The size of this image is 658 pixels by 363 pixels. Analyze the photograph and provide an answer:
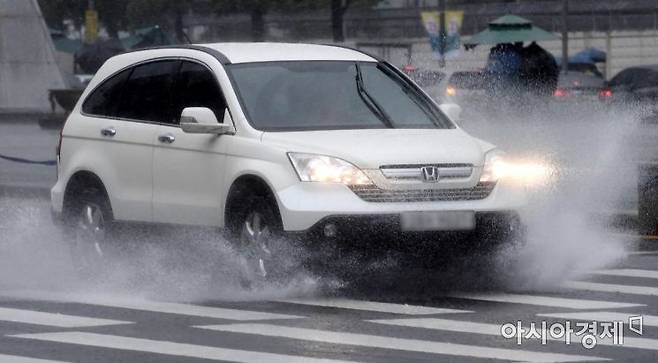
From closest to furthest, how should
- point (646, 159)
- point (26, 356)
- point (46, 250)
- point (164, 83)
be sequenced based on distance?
point (26, 356), point (164, 83), point (46, 250), point (646, 159)

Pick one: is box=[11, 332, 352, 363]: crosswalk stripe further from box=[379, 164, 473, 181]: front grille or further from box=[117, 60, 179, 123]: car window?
box=[117, 60, 179, 123]: car window

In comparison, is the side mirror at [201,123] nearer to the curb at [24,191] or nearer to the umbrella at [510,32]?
the curb at [24,191]

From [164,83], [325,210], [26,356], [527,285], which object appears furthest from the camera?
[164,83]

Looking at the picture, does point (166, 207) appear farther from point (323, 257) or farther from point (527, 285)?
point (527, 285)

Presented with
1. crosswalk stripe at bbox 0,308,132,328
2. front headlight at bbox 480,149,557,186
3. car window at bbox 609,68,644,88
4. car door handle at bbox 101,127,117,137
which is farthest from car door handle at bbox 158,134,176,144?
car window at bbox 609,68,644,88

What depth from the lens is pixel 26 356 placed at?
8609 mm

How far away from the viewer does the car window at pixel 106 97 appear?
12.7 m

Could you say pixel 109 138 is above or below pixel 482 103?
above

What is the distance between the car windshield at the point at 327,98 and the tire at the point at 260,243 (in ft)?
1.95

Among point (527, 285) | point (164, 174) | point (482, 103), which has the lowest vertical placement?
point (482, 103)

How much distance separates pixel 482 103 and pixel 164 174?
48.2 ft

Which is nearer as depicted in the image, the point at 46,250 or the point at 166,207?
the point at 166,207

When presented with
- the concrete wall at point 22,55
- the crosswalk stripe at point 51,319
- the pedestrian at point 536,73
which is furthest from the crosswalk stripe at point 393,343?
the concrete wall at point 22,55

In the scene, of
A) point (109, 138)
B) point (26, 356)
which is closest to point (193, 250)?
point (109, 138)
